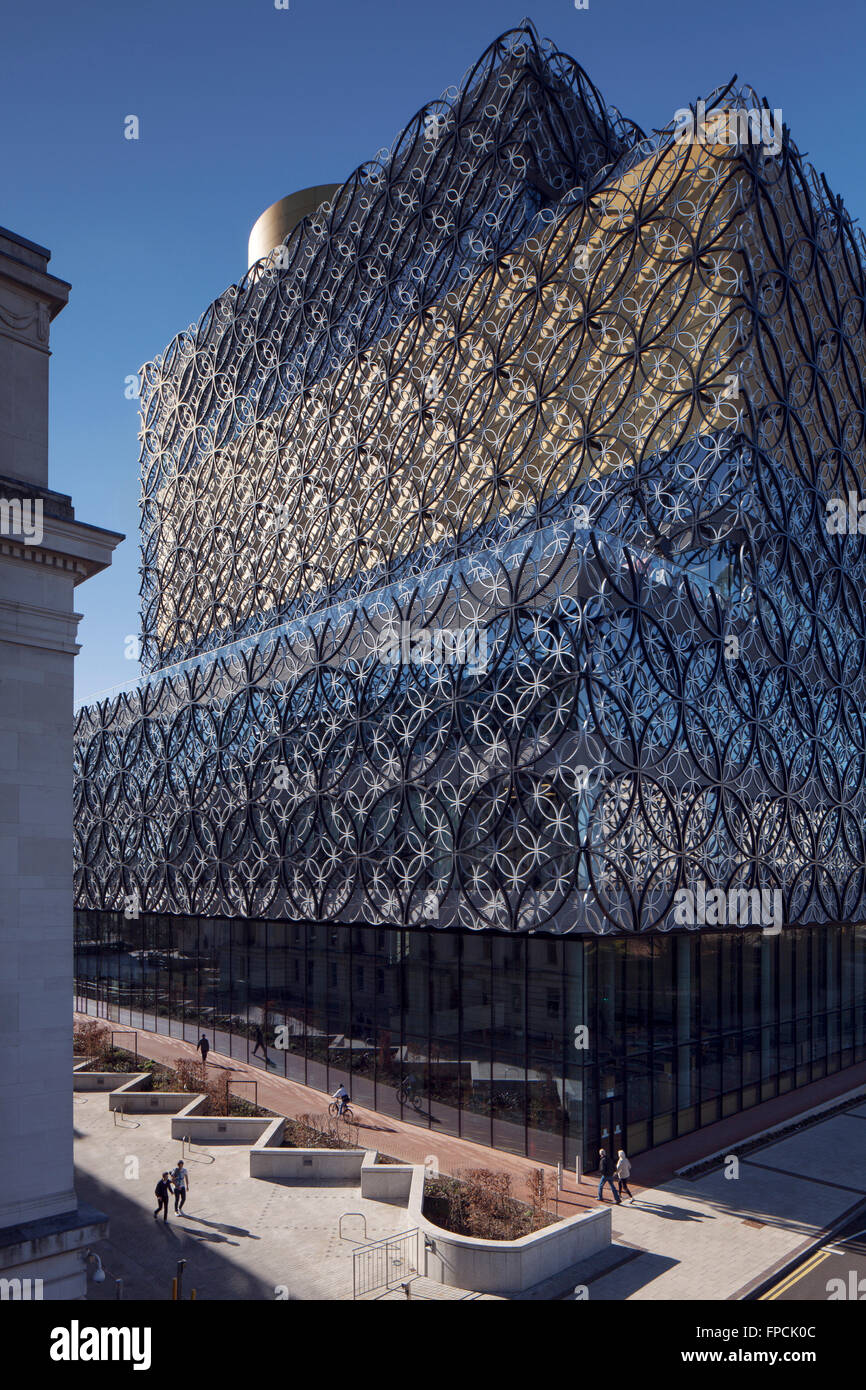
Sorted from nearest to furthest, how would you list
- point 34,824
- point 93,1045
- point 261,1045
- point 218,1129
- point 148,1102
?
point 34,824 < point 218,1129 < point 148,1102 < point 93,1045 < point 261,1045

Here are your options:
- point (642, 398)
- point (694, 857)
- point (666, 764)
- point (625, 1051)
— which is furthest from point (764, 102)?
point (625, 1051)

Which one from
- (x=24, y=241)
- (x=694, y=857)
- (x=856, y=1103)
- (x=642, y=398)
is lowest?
(x=856, y=1103)

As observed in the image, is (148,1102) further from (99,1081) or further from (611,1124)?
(611,1124)

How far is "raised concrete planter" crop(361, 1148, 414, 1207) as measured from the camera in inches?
1001

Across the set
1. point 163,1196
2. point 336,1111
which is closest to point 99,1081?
point 336,1111

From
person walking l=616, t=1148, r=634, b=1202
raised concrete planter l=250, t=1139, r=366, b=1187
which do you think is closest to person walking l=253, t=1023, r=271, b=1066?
raised concrete planter l=250, t=1139, r=366, b=1187

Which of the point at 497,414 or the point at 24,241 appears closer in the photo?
the point at 24,241

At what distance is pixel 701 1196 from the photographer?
25734 millimetres

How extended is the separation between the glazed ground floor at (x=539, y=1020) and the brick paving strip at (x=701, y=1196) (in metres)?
0.89

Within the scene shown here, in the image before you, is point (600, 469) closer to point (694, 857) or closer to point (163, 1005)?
point (694, 857)

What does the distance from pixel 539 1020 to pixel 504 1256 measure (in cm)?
1017

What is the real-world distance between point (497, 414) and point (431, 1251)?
98.6ft

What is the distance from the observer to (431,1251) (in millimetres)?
20531

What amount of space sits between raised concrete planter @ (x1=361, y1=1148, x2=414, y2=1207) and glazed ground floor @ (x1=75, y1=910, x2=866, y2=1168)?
530 cm
